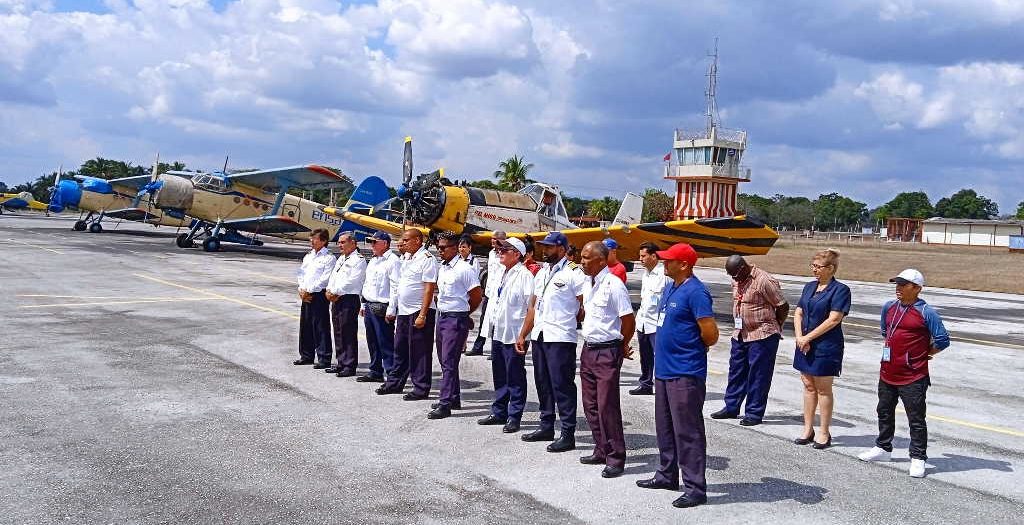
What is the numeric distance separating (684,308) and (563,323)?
1220 mm

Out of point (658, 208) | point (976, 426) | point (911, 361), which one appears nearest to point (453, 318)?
point (911, 361)

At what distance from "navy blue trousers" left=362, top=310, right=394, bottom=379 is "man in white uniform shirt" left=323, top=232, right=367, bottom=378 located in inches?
10.0

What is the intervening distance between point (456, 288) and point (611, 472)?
2.61m

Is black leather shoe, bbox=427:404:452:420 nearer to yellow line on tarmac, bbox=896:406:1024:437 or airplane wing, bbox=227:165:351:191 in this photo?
yellow line on tarmac, bbox=896:406:1024:437

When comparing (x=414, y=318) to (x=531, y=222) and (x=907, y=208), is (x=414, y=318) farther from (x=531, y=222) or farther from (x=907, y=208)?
(x=907, y=208)

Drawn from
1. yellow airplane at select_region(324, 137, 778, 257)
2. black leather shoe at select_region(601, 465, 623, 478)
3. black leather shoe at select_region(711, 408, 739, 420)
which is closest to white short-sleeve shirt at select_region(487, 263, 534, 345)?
black leather shoe at select_region(601, 465, 623, 478)

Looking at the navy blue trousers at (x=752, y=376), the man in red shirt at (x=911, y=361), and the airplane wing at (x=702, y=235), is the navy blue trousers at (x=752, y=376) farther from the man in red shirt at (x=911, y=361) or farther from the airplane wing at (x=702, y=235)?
the airplane wing at (x=702, y=235)

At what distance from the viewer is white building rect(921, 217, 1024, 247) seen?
254 ft

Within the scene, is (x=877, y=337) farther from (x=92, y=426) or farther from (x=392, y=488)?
(x=92, y=426)

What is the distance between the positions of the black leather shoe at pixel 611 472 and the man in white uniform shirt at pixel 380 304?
3.30 m

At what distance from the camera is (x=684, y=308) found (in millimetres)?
5172

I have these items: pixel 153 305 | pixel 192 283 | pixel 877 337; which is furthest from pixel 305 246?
pixel 877 337

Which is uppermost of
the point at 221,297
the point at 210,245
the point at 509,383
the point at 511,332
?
the point at 511,332

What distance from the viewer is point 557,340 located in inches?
240
